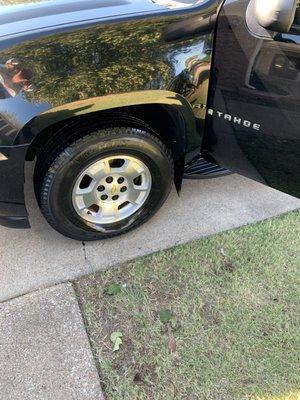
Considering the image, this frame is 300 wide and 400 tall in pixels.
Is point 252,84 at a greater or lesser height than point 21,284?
greater

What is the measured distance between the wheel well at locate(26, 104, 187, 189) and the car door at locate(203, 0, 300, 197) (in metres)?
0.21

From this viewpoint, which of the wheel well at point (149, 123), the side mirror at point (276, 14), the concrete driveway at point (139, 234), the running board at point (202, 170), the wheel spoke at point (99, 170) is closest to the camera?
the side mirror at point (276, 14)

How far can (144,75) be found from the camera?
2.24 meters

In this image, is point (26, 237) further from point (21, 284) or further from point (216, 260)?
point (216, 260)

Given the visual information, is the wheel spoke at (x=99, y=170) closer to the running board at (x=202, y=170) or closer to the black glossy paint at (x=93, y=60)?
the black glossy paint at (x=93, y=60)

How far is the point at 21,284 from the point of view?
8.48 feet

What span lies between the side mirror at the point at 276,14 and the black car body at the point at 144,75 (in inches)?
0.4

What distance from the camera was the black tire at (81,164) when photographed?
237 centimetres

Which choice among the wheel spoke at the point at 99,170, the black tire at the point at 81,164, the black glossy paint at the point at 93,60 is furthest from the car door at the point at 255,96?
the wheel spoke at the point at 99,170

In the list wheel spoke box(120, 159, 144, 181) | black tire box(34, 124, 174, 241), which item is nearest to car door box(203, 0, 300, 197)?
black tire box(34, 124, 174, 241)

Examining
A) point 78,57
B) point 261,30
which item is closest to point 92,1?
point 78,57

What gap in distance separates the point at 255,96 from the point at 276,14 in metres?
0.49

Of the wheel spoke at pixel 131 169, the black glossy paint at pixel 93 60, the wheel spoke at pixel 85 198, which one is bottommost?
the wheel spoke at pixel 85 198

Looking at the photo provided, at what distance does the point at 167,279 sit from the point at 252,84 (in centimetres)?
127
